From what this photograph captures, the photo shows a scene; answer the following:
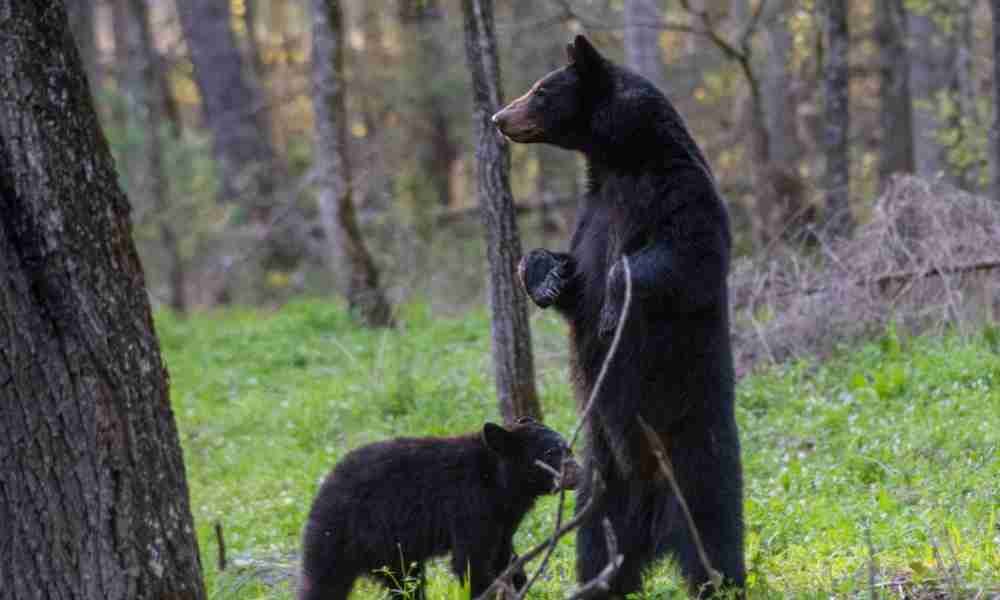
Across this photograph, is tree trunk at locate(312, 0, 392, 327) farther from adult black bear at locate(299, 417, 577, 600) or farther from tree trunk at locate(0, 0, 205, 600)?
tree trunk at locate(0, 0, 205, 600)

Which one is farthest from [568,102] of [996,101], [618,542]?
[996,101]

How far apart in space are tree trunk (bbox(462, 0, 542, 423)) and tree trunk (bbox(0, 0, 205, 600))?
2.89 meters

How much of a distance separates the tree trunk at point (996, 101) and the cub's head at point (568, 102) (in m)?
6.31

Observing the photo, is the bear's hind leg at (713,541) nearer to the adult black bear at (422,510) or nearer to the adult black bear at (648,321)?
the adult black bear at (648,321)

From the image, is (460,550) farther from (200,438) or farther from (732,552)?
(200,438)

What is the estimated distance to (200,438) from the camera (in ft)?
32.7

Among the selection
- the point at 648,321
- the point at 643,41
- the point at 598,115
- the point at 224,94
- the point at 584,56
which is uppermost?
the point at 224,94

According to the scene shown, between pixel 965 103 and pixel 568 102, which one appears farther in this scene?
pixel 965 103

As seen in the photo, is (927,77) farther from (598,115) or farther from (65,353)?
(65,353)

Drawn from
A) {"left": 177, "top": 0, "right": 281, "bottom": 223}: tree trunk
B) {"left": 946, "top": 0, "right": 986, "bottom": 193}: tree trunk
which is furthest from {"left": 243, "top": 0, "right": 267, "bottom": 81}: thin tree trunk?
{"left": 946, "top": 0, "right": 986, "bottom": 193}: tree trunk

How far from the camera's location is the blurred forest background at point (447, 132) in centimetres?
1536

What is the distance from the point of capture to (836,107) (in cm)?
1238

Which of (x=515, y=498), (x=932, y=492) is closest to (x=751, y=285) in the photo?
(x=932, y=492)

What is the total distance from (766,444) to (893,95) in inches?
537
